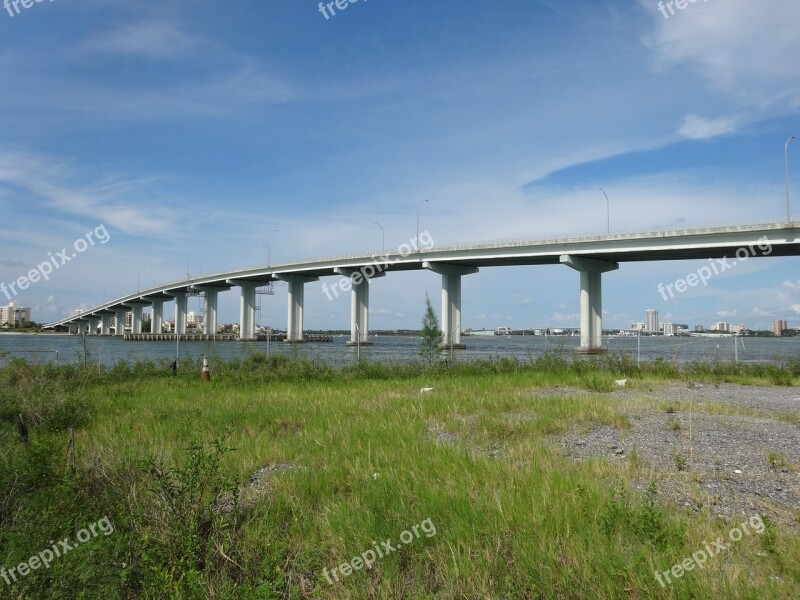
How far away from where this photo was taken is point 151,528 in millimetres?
4133

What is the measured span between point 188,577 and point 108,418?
23.3ft

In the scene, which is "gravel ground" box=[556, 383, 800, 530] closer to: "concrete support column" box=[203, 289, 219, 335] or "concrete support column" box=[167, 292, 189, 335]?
"concrete support column" box=[203, 289, 219, 335]

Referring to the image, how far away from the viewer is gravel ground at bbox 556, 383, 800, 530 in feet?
16.1

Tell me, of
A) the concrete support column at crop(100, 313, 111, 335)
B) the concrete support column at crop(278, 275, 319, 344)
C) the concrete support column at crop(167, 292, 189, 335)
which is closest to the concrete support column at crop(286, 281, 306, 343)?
the concrete support column at crop(278, 275, 319, 344)

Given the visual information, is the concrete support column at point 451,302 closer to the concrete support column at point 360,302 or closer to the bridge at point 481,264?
the bridge at point 481,264

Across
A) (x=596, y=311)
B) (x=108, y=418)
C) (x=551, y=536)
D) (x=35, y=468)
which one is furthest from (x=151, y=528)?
(x=596, y=311)

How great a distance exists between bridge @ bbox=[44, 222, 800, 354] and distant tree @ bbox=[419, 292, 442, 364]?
7.97 ft

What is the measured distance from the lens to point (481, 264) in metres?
58.3

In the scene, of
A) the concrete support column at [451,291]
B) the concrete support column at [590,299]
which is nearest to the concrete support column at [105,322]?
the concrete support column at [451,291]

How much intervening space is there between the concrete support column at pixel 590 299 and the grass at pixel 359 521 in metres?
42.8

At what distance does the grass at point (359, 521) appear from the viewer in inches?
135

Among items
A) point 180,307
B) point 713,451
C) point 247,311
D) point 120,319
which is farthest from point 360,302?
point 120,319

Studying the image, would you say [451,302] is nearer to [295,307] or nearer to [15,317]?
[295,307]

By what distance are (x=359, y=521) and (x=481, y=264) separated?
180 ft
